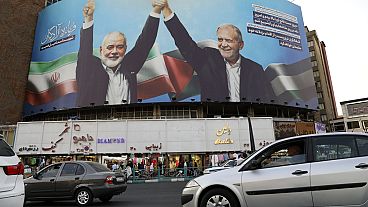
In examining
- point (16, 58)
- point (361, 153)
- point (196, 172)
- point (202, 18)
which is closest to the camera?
point (361, 153)

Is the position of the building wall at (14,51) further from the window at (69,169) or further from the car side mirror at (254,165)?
the car side mirror at (254,165)

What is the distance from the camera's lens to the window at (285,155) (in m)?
5.07

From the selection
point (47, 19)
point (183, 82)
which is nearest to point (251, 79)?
point (183, 82)

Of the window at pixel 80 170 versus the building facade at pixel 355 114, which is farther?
the building facade at pixel 355 114

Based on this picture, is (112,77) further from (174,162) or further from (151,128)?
(174,162)

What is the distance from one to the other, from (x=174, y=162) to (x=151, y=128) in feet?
14.8

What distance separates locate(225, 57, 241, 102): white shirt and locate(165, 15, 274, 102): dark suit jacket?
44cm

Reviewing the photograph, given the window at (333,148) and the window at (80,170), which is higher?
the window at (333,148)

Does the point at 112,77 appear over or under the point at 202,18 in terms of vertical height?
under

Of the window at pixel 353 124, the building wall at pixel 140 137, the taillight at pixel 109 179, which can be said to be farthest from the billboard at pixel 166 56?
the taillight at pixel 109 179

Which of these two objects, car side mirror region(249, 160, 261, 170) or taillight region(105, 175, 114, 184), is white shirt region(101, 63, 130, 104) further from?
car side mirror region(249, 160, 261, 170)

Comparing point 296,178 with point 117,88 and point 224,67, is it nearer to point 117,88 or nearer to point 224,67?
point 117,88

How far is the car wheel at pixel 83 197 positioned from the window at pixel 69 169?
0.67 metres

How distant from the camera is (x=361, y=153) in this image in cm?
475
